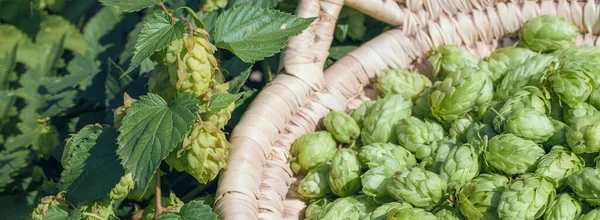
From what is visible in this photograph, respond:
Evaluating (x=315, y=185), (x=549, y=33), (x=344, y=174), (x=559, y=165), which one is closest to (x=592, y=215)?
Result: (x=559, y=165)

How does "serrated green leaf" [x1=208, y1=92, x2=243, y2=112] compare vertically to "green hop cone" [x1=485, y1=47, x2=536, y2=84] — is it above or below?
above

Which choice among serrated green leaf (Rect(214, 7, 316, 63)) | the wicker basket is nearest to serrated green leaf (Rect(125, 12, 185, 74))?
serrated green leaf (Rect(214, 7, 316, 63))

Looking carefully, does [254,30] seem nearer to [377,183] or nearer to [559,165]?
[377,183]

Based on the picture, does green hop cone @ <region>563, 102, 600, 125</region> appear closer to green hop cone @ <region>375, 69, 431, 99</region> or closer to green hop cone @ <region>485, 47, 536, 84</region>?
green hop cone @ <region>485, 47, 536, 84</region>

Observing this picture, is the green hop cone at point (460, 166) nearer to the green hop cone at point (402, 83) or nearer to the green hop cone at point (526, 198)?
the green hop cone at point (526, 198)

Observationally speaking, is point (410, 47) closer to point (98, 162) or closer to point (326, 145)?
point (326, 145)

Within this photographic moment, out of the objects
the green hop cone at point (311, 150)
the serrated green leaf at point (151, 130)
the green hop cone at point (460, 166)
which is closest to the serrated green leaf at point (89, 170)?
the serrated green leaf at point (151, 130)

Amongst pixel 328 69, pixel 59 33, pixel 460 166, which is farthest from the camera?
pixel 59 33
